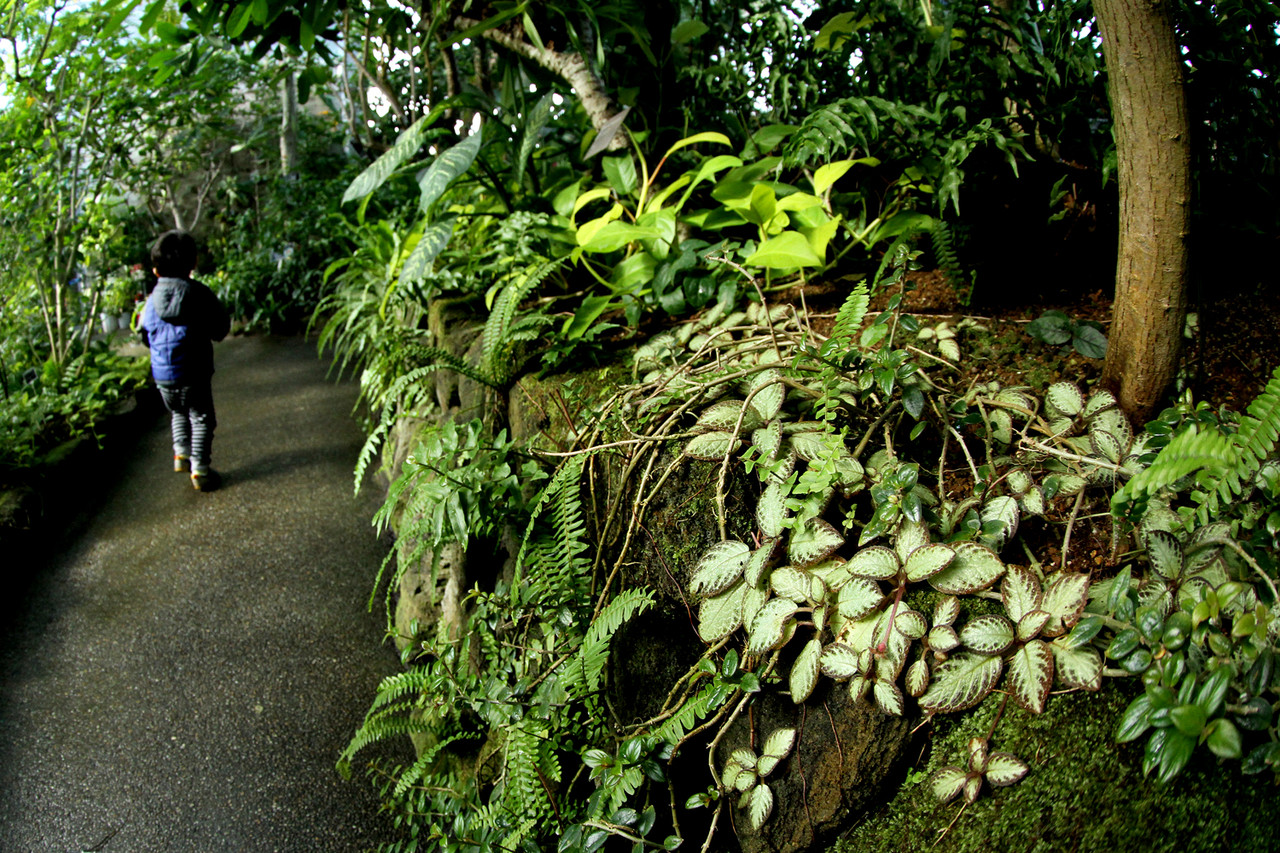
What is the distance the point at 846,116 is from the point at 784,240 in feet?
1.23

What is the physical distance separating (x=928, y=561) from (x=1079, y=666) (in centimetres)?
26

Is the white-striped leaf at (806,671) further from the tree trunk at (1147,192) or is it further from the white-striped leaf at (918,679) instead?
the tree trunk at (1147,192)

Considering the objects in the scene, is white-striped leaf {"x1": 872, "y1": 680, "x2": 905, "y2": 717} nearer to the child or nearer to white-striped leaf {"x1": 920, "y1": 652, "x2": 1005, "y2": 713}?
white-striped leaf {"x1": 920, "y1": 652, "x2": 1005, "y2": 713}

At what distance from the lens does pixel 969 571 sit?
124 centimetres

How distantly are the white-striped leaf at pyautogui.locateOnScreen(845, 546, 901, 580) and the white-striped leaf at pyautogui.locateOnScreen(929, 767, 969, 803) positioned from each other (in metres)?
0.32

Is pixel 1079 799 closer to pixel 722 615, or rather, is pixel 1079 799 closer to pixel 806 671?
pixel 806 671

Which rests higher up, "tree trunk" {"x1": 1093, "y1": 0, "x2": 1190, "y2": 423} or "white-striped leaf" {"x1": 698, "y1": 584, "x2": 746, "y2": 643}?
"tree trunk" {"x1": 1093, "y1": 0, "x2": 1190, "y2": 423}

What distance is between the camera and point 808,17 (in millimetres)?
2584

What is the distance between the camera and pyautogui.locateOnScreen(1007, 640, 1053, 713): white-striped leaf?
1123 mm

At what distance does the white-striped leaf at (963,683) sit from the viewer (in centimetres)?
118

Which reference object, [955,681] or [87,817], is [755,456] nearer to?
[955,681]

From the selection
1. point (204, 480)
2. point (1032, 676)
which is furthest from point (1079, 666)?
point (204, 480)

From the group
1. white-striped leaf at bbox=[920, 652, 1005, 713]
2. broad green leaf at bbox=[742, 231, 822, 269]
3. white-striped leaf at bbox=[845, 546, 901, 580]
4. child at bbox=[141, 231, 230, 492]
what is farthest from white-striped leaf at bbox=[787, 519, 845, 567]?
child at bbox=[141, 231, 230, 492]

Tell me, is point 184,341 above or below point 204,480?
above
